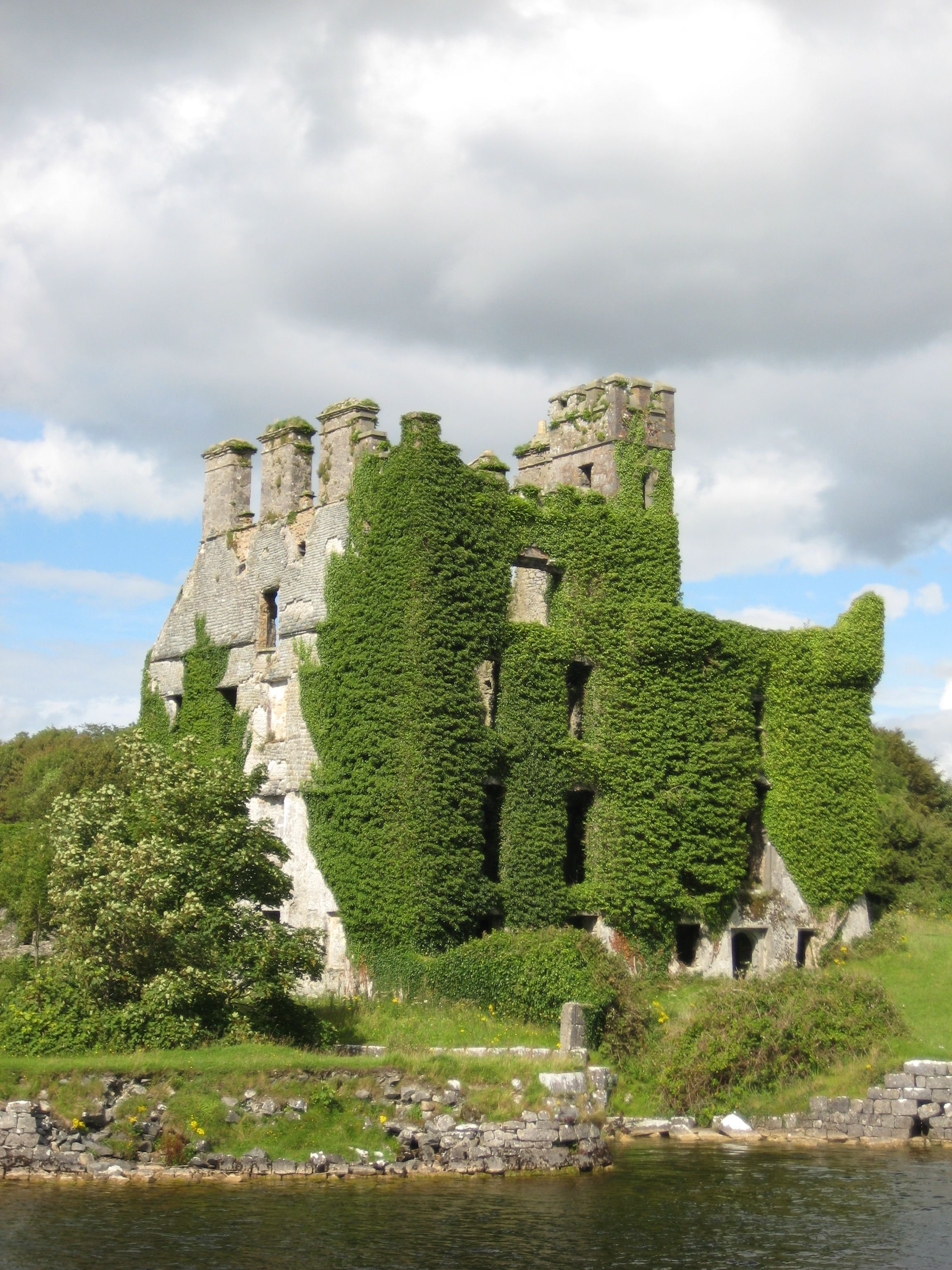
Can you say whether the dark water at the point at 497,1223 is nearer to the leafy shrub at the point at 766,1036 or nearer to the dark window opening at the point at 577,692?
the leafy shrub at the point at 766,1036

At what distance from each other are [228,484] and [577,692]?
950 cm

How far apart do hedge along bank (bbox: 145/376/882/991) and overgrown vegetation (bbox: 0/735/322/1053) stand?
5409 millimetres

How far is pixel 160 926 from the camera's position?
2086 cm

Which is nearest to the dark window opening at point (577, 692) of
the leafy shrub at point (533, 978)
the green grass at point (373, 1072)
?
the leafy shrub at point (533, 978)

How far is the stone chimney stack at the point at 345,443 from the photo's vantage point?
30250mm

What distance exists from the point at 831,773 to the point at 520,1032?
42.0 feet

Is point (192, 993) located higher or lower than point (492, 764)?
lower

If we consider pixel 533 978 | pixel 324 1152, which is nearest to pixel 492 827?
pixel 533 978

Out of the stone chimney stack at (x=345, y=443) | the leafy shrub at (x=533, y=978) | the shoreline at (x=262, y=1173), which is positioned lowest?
the shoreline at (x=262, y=1173)

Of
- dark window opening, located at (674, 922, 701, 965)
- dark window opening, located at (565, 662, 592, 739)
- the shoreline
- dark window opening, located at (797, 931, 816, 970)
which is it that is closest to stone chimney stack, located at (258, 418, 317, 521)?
dark window opening, located at (565, 662, 592, 739)

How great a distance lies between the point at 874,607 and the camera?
36.3 metres

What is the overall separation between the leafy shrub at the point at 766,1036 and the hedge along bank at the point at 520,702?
5.17m

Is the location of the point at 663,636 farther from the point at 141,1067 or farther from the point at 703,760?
the point at 141,1067

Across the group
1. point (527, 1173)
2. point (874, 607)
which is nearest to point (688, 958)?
point (874, 607)
